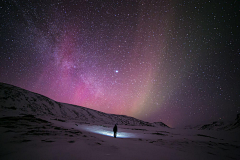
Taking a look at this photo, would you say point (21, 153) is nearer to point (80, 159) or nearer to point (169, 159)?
point (80, 159)

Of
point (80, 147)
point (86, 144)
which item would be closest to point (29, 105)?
point (86, 144)

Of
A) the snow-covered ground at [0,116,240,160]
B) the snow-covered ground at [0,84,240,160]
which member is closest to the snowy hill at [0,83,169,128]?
the snow-covered ground at [0,84,240,160]

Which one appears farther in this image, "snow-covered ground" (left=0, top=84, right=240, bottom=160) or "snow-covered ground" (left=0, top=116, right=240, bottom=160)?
"snow-covered ground" (left=0, top=84, right=240, bottom=160)

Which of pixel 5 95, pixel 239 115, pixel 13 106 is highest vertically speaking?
pixel 239 115

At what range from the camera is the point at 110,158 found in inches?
182

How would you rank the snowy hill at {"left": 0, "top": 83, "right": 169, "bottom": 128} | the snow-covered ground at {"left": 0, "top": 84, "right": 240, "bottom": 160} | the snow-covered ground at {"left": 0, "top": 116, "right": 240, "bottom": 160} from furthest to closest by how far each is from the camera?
the snowy hill at {"left": 0, "top": 83, "right": 169, "bottom": 128}, the snow-covered ground at {"left": 0, "top": 84, "right": 240, "bottom": 160}, the snow-covered ground at {"left": 0, "top": 116, "right": 240, "bottom": 160}

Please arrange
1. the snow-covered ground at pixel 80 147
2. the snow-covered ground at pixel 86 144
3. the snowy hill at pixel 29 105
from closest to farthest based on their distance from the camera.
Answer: the snow-covered ground at pixel 80 147
the snow-covered ground at pixel 86 144
the snowy hill at pixel 29 105

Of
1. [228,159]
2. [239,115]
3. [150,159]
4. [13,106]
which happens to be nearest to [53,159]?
[150,159]

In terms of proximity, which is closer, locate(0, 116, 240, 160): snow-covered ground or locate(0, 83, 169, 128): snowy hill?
locate(0, 116, 240, 160): snow-covered ground

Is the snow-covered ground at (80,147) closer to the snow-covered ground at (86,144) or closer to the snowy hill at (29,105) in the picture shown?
the snow-covered ground at (86,144)

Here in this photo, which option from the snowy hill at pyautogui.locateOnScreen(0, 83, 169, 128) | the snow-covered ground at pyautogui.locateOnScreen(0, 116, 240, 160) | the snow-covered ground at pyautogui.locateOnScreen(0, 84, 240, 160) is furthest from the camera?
the snowy hill at pyautogui.locateOnScreen(0, 83, 169, 128)

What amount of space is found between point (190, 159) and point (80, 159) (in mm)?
6290

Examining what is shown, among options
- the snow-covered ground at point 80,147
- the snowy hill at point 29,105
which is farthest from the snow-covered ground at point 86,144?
the snowy hill at point 29,105

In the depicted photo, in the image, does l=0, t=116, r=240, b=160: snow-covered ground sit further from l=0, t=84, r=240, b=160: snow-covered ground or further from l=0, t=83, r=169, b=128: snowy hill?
l=0, t=83, r=169, b=128: snowy hill
